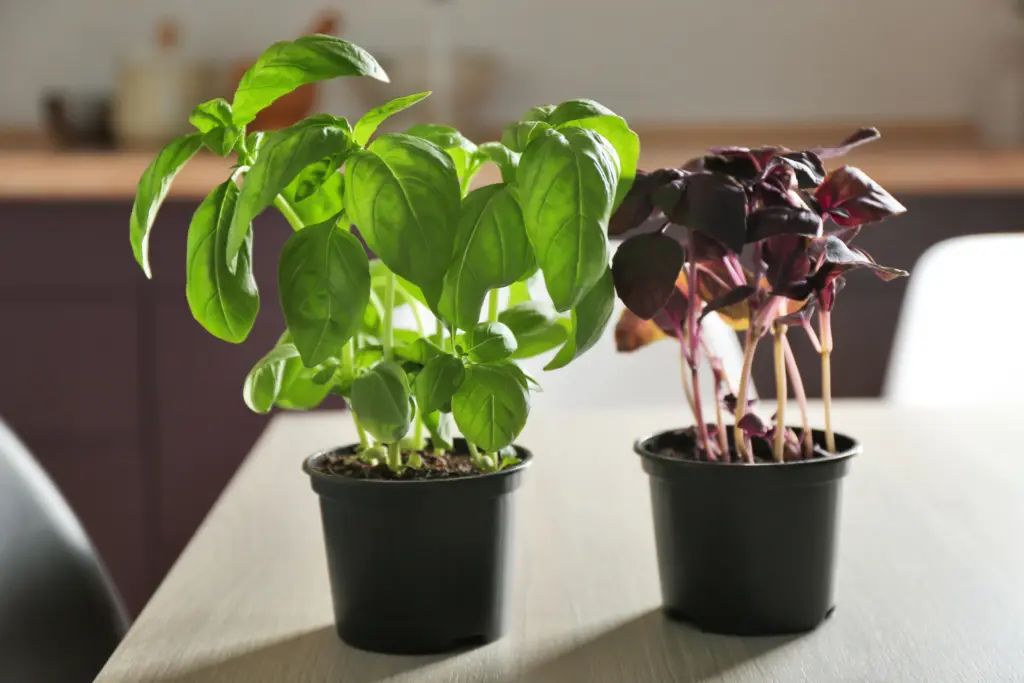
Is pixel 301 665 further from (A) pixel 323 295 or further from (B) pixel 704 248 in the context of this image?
(B) pixel 704 248

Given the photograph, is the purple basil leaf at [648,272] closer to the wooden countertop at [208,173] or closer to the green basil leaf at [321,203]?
the green basil leaf at [321,203]

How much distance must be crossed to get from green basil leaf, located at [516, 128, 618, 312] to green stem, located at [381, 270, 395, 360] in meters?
0.13

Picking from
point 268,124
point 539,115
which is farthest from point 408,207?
point 268,124

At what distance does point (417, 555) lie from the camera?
2.24ft

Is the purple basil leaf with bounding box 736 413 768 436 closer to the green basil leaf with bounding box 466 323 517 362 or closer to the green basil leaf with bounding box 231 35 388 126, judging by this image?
the green basil leaf with bounding box 466 323 517 362

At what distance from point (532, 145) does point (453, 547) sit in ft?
0.76

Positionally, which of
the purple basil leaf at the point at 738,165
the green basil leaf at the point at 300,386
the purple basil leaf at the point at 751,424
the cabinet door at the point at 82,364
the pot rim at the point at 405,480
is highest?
the purple basil leaf at the point at 738,165

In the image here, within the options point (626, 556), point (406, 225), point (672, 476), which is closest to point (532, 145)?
point (406, 225)

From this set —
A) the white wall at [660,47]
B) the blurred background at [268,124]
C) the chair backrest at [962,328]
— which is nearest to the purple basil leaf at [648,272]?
the chair backrest at [962,328]

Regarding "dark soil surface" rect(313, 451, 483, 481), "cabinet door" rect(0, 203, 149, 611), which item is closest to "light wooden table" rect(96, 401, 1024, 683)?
"dark soil surface" rect(313, 451, 483, 481)

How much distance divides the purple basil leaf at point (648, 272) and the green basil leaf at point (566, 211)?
5 cm

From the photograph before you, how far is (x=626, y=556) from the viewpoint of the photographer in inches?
35.7

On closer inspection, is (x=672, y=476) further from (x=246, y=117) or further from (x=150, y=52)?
(x=150, y=52)

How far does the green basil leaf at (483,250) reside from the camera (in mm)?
625
